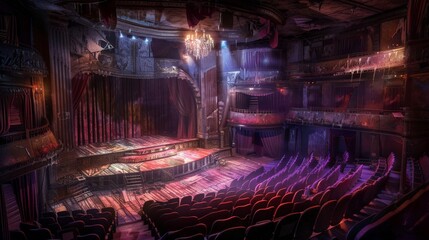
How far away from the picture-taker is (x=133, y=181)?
35.1ft

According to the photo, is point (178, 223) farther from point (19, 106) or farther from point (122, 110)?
point (122, 110)

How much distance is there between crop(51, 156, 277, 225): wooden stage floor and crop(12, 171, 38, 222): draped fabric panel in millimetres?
861

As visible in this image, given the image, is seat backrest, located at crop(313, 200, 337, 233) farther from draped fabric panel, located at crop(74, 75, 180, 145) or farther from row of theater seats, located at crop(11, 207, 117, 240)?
draped fabric panel, located at crop(74, 75, 180, 145)

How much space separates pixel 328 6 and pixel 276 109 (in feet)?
21.2

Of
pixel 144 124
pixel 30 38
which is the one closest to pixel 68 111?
pixel 30 38

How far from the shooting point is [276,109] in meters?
15.0

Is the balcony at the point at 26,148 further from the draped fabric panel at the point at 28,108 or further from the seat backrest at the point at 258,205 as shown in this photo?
the seat backrest at the point at 258,205

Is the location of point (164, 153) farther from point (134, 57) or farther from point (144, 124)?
point (134, 57)

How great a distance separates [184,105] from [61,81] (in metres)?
7.02

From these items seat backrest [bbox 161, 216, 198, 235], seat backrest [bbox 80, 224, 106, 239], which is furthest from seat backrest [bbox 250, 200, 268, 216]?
seat backrest [bbox 80, 224, 106, 239]

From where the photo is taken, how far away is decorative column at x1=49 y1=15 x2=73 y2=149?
9367 mm

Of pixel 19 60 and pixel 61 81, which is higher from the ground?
pixel 19 60

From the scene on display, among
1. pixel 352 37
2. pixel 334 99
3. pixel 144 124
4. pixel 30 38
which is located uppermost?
pixel 352 37

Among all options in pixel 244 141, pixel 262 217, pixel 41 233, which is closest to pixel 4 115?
pixel 41 233
